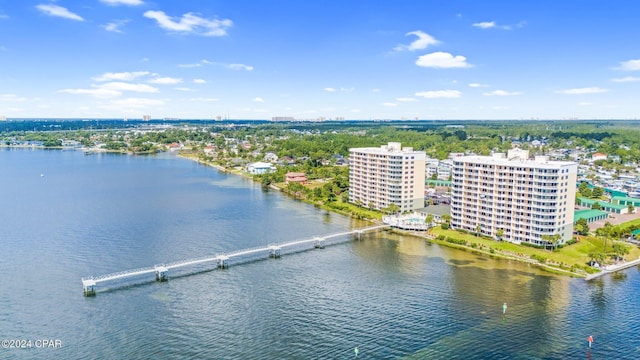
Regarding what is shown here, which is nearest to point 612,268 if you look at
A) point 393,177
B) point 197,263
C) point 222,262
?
point 393,177

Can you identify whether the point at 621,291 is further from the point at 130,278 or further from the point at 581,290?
the point at 130,278

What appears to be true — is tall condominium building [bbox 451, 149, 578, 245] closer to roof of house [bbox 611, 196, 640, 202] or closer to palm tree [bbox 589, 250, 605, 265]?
palm tree [bbox 589, 250, 605, 265]

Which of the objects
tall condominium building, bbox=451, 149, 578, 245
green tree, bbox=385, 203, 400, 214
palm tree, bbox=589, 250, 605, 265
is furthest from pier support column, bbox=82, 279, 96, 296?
palm tree, bbox=589, 250, 605, 265

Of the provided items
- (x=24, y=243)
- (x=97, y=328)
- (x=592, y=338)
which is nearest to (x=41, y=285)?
(x=97, y=328)

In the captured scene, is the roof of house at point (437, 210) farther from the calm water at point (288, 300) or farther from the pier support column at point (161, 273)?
the pier support column at point (161, 273)

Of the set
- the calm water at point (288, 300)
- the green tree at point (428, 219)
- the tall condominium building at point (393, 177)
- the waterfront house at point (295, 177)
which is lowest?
the calm water at point (288, 300)

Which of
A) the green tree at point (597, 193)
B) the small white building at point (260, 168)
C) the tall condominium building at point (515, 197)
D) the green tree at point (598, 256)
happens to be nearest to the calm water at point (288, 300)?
the green tree at point (598, 256)
